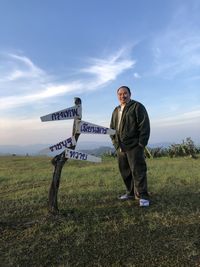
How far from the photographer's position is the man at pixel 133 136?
6.66m

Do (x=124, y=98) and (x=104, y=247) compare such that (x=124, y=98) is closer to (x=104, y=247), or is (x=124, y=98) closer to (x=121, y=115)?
(x=121, y=115)

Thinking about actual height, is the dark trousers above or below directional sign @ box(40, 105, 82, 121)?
below

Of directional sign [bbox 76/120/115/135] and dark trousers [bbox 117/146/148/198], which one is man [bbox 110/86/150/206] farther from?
directional sign [bbox 76/120/115/135]

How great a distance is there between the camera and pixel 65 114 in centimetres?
606

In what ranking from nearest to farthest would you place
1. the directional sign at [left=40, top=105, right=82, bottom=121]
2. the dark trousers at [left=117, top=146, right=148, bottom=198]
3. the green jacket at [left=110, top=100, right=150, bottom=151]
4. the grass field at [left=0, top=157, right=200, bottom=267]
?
the grass field at [left=0, top=157, right=200, bottom=267] < the directional sign at [left=40, top=105, right=82, bottom=121] < the green jacket at [left=110, top=100, right=150, bottom=151] < the dark trousers at [left=117, top=146, right=148, bottom=198]

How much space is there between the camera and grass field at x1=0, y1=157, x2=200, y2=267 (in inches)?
183

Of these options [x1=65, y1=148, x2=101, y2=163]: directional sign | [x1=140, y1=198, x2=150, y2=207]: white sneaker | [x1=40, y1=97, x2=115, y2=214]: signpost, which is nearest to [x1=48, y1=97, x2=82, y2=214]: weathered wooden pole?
[x1=40, y1=97, x2=115, y2=214]: signpost

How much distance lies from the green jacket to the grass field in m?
1.10

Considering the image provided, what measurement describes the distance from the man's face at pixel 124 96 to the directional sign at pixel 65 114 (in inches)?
38.5

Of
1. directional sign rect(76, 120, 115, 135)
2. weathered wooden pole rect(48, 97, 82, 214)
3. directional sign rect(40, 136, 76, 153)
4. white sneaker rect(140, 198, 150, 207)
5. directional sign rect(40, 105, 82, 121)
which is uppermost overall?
directional sign rect(40, 105, 82, 121)

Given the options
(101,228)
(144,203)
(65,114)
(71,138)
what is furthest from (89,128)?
(144,203)

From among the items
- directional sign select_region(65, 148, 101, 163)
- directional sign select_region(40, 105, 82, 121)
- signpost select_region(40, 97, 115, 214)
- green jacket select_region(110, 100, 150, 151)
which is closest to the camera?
directional sign select_region(40, 105, 82, 121)

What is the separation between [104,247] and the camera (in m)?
4.93

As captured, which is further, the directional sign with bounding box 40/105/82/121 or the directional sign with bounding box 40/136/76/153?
the directional sign with bounding box 40/136/76/153
